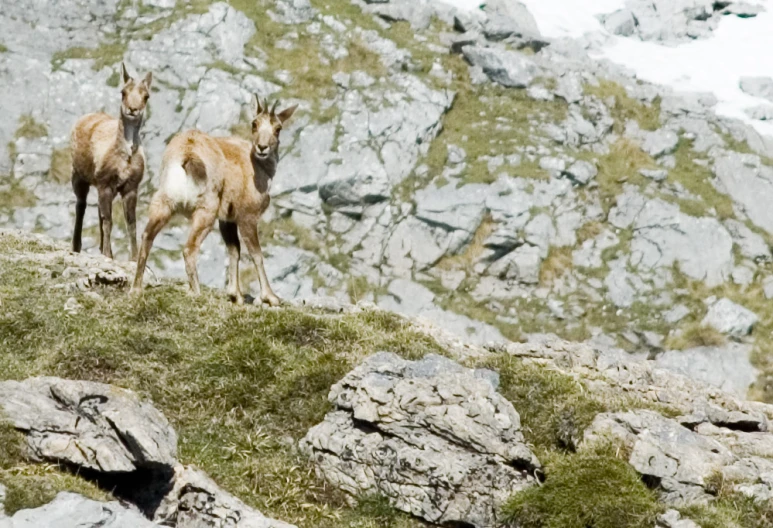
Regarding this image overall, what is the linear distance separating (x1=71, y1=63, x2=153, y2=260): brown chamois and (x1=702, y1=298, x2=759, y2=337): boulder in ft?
87.1

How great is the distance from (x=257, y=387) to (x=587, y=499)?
3856 millimetres

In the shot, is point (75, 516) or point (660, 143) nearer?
point (75, 516)

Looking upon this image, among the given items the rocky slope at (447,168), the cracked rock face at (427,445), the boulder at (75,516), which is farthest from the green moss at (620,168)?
Result: the boulder at (75,516)

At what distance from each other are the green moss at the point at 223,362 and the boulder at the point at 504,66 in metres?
34.6

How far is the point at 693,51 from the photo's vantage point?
55625mm

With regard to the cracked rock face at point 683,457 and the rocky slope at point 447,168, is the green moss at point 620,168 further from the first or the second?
the cracked rock face at point 683,457

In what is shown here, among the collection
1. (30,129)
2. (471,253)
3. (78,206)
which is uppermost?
A: (78,206)

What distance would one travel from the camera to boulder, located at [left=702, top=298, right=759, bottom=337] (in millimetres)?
36856

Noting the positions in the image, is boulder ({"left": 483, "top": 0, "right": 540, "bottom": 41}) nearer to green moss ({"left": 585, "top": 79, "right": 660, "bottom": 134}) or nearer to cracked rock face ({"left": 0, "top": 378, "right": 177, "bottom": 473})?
green moss ({"left": 585, "top": 79, "right": 660, "bottom": 134})

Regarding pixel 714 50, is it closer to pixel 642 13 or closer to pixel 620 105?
pixel 642 13

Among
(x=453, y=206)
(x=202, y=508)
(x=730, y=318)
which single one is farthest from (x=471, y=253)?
(x=202, y=508)

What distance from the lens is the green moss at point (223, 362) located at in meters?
9.31

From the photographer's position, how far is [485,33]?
48.9m

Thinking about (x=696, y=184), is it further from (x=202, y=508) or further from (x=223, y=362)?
(x=202, y=508)
